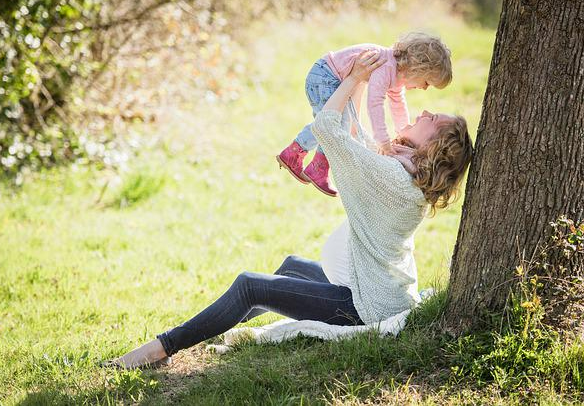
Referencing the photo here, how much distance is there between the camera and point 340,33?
13.1m

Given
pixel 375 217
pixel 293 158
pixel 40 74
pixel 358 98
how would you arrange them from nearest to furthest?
1. pixel 375 217
2. pixel 358 98
3. pixel 293 158
4. pixel 40 74

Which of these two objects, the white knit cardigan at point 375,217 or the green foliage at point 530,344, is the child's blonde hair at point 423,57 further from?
the green foliage at point 530,344

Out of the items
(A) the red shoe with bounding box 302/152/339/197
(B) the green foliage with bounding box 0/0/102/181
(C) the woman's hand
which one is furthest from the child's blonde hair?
(B) the green foliage with bounding box 0/0/102/181

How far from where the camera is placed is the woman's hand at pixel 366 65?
3.41 m

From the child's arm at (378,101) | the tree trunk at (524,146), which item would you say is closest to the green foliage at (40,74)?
the child's arm at (378,101)

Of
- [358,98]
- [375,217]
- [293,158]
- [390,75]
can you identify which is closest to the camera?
[375,217]

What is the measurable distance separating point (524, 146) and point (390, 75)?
2.69 ft

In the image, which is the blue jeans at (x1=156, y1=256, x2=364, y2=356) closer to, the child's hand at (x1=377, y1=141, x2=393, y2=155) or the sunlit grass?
the sunlit grass

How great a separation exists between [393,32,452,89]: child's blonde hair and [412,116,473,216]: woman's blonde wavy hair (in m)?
0.32

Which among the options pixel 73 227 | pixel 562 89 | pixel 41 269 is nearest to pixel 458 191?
pixel 562 89

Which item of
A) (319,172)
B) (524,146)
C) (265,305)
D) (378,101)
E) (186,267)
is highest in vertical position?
(378,101)

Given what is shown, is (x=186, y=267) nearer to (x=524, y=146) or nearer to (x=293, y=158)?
(x=293, y=158)

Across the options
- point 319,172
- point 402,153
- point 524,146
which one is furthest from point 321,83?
point 524,146

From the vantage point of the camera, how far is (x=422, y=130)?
10.8ft
